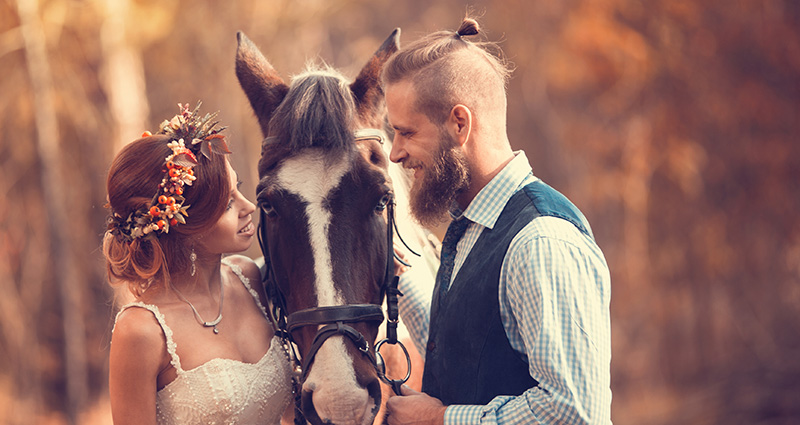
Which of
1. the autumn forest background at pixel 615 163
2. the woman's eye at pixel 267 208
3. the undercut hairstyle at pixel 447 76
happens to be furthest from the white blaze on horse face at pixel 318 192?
the autumn forest background at pixel 615 163

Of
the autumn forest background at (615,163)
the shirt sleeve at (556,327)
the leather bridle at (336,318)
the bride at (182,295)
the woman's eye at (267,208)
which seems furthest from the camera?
the autumn forest background at (615,163)

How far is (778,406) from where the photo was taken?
258 inches

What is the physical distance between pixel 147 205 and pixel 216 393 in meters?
0.69

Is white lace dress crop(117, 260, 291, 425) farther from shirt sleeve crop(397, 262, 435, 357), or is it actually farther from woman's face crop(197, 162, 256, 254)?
shirt sleeve crop(397, 262, 435, 357)

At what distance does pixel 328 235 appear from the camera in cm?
221

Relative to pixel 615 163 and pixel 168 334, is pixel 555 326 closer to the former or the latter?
pixel 168 334

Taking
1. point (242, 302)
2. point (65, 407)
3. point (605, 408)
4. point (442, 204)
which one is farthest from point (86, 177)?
point (605, 408)

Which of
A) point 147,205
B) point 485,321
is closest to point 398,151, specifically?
point 485,321

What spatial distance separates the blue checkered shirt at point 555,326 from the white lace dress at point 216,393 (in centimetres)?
77

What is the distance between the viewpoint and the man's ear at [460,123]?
84.6 inches

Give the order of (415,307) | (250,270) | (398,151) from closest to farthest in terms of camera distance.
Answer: (398,151), (415,307), (250,270)

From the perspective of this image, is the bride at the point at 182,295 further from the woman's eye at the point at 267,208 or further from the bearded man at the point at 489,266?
the bearded man at the point at 489,266

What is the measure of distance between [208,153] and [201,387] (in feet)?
2.72

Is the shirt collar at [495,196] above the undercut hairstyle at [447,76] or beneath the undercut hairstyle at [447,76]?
beneath
